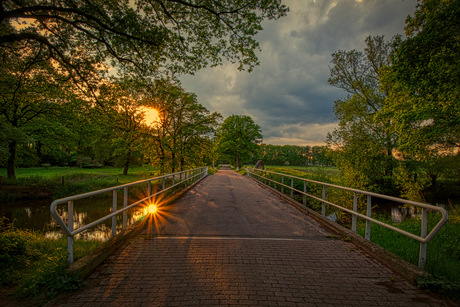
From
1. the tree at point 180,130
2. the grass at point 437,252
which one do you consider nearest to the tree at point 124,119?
the tree at point 180,130

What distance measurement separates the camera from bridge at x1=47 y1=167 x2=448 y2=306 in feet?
8.47

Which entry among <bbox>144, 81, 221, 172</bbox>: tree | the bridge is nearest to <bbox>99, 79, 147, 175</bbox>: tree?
<bbox>144, 81, 221, 172</bbox>: tree

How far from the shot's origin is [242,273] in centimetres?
316

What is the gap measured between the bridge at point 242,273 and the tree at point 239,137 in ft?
147

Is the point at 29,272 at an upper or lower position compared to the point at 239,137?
lower

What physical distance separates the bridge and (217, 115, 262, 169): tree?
44922 mm

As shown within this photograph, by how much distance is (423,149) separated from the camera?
11539 millimetres

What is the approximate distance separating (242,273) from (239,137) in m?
48.8

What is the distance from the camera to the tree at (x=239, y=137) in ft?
165

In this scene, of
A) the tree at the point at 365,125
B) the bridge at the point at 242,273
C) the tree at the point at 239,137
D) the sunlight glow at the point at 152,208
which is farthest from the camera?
the tree at the point at 239,137

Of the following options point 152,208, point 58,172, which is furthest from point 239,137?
point 152,208

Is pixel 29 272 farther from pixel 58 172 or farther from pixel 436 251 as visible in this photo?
pixel 58 172

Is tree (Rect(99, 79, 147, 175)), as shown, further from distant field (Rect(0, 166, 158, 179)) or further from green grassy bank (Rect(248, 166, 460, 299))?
green grassy bank (Rect(248, 166, 460, 299))

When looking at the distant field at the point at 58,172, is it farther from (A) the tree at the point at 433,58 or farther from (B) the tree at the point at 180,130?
(A) the tree at the point at 433,58
